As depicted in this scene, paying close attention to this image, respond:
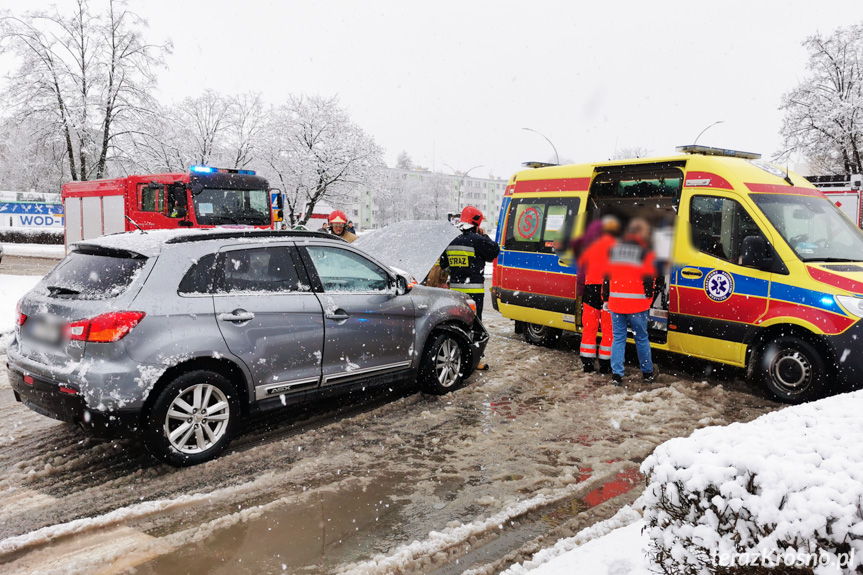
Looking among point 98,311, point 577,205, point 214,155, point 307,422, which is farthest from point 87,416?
point 214,155

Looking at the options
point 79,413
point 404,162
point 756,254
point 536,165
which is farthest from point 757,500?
point 404,162

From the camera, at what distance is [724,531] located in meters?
2.27

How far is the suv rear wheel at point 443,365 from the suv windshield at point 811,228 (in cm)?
321

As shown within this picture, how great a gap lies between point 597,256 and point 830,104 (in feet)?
106

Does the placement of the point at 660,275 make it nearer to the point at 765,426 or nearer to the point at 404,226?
the point at 765,426

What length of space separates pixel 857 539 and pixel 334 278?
428 centimetres

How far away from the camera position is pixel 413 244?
766 centimetres

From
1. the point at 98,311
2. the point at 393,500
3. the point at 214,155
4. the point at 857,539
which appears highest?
the point at 214,155

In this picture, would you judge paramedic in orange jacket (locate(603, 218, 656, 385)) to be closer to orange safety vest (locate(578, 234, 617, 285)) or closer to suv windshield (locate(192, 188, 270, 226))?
orange safety vest (locate(578, 234, 617, 285))

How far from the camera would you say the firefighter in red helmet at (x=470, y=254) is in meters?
7.53

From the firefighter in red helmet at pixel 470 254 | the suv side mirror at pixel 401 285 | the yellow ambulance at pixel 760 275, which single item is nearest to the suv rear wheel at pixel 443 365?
the suv side mirror at pixel 401 285

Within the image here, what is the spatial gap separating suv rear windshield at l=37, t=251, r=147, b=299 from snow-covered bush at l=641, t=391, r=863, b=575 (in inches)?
141

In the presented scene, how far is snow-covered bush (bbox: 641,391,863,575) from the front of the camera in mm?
2070

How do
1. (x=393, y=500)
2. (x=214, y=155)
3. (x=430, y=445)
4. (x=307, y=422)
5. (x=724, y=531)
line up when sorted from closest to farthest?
(x=724, y=531), (x=393, y=500), (x=430, y=445), (x=307, y=422), (x=214, y=155)
